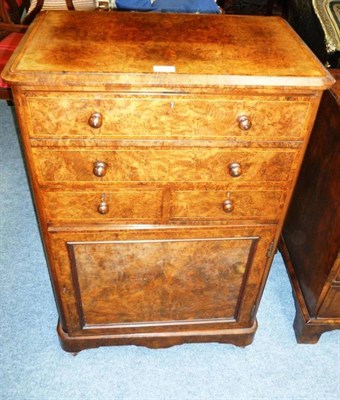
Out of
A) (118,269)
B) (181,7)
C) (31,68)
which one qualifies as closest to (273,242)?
(118,269)

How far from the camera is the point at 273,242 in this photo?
4.98 feet

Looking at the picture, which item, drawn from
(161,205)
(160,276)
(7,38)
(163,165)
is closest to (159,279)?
(160,276)

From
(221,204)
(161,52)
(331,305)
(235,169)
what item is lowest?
(331,305)

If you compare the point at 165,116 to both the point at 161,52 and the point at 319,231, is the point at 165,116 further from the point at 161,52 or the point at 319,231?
the point at 319,231

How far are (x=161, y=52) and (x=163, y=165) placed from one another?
33cm

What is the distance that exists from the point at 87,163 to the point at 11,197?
5.34 ft

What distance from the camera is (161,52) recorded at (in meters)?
1.23

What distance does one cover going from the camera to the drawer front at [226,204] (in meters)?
1.37

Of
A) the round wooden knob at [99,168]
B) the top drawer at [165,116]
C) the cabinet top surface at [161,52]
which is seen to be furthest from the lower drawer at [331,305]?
the round wooden knob at [99,168]

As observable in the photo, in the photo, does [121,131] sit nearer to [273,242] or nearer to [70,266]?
[70,266]

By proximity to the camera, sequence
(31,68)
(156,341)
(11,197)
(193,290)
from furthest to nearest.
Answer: (11,197) → (156,341) → (193,290) → (31,68)

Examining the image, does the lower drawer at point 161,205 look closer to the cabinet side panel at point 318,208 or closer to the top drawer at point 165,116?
the top drawer at point 165,116

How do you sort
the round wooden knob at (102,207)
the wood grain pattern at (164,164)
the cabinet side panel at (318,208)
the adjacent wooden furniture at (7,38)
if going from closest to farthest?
the wood grain pattern at (164,164)
the round wooden knob at (102,207)
the cabinet side panel at (318,208)
the adjacent wooden furniture at (7,38)

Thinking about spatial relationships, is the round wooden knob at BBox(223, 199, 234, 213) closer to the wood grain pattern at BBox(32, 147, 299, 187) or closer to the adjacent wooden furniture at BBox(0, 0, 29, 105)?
the wood grain pattern at BBox(32, 147, 299, 187)
